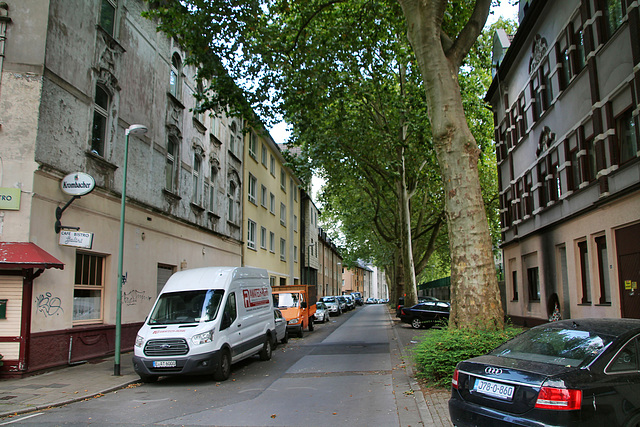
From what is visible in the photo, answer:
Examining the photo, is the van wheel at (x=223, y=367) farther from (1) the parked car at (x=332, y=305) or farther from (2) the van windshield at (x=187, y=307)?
(1) the parked car at (x=332, y=305)

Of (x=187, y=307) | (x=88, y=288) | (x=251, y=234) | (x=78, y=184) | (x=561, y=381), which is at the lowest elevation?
(x=561, y=381)

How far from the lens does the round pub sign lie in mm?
11773

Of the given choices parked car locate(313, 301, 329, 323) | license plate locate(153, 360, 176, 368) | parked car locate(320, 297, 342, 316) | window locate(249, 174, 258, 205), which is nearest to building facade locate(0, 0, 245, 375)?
license plate locate(153, 360, 176, 368)

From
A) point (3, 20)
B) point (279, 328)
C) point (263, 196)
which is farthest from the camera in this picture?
point (263, 196)

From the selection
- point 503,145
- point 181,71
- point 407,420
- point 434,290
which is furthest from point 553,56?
point 434,290

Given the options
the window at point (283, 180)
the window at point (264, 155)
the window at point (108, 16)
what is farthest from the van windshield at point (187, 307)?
the window at point (283, 180)

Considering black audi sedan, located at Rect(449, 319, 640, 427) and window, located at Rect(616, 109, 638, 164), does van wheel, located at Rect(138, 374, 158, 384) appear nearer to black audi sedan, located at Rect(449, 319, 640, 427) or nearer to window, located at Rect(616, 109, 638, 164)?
black audi sedan, located at Rect(449, 319, 640, 427)

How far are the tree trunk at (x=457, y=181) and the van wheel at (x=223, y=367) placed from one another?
15.2 ft

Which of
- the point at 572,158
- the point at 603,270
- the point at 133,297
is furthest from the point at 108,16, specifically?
the point at 603,270

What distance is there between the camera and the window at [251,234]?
2922 cm

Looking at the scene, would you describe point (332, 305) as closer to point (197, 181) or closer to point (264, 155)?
point (264, 155)

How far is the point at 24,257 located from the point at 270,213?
24.2m

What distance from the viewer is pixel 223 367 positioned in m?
10.4

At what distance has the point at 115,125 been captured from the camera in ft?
48.0
